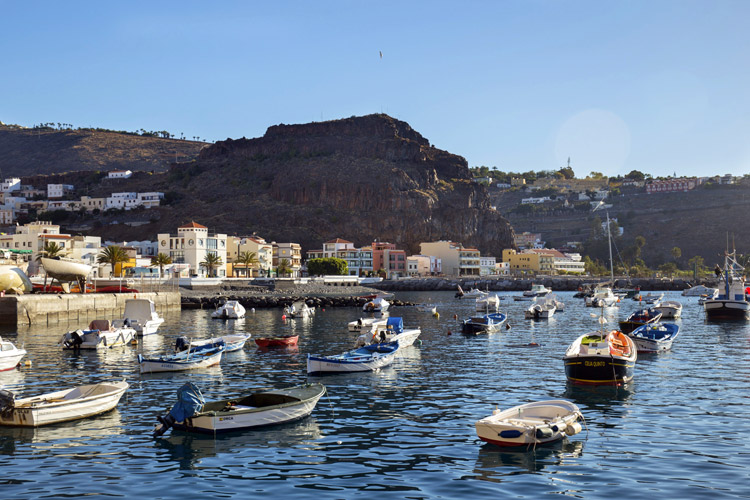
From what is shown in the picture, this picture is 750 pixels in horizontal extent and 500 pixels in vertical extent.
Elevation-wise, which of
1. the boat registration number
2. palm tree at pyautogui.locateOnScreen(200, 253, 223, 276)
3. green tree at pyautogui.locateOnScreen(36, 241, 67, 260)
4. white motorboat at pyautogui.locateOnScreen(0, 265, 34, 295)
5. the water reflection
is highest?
green tree at pyautogui.locateOnScreen(36, 241, 67, 260)

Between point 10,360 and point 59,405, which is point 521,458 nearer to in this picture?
point 59,405

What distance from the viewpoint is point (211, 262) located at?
423 ft

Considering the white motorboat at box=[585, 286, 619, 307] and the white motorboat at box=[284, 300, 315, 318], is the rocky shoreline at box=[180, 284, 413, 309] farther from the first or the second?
the white motorboat at box=[585, 286, 619, 307]

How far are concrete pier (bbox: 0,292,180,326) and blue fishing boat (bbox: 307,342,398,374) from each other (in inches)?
1614

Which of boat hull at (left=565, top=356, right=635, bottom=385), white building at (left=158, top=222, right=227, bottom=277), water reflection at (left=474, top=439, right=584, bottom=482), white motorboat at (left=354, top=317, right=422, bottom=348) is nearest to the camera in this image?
water reflection at (left=474, top=439, right=584, bottom=482)

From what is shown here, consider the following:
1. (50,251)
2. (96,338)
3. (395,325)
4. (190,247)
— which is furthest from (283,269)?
(96,338)

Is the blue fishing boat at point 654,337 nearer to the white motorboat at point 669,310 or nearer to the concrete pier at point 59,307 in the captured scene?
the white motorboat at point 669,310

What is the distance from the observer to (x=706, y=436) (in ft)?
A: 69.3

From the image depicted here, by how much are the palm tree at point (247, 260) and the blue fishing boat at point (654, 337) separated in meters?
106

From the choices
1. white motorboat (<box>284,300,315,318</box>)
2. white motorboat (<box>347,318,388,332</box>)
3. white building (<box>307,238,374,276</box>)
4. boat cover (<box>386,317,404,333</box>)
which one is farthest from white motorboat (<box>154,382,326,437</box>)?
white building (<box>307,238,374,276</box>)

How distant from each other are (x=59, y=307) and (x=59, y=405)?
49.8 metres

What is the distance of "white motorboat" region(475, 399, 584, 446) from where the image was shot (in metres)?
19.2

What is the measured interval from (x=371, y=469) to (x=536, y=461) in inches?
187

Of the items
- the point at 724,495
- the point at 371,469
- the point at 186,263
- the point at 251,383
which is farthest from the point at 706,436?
the point at 186,263
